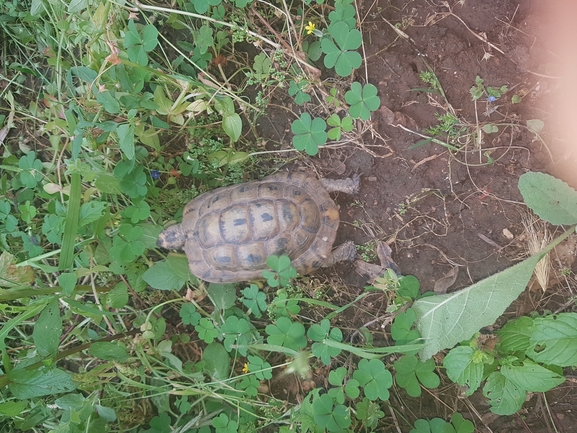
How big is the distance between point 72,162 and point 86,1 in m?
0.90

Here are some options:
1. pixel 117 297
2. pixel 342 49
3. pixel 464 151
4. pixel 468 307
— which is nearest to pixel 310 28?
pixel 342 49

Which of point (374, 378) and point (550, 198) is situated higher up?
point (550, 198)

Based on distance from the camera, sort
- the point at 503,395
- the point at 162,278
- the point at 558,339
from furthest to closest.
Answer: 1. the point at 162,278
2. the point at 503,395
3. the point at 558,339

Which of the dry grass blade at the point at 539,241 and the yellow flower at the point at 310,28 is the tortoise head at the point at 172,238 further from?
the dry grass blade at the point at 539,241

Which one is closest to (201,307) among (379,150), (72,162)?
(72,162)

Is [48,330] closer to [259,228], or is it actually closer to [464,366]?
[259,228]

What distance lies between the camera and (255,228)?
8.61ft

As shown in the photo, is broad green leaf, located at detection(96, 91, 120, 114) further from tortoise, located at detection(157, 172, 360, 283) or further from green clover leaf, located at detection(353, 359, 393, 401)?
green clover leaf, located at detection(353, 359, 393, 401)

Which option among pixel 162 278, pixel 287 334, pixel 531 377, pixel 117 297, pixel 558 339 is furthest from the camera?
pixel 162 278

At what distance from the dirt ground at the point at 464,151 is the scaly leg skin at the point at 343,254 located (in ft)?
0.37

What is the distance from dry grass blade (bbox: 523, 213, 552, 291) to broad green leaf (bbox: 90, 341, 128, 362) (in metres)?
2.33

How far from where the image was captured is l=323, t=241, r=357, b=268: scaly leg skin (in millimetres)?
2744

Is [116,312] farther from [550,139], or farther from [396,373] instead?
[550,139]

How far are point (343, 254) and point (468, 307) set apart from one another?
30.8 inches
